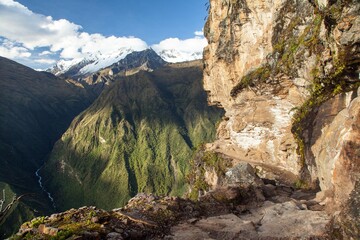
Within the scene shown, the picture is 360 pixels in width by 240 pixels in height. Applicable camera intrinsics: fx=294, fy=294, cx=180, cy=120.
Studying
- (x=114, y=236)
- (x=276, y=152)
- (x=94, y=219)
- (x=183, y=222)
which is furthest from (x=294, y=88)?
(x=114, y=236)

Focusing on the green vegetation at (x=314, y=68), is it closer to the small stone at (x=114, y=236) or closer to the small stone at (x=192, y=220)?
the small stone at (x=192, y=220)

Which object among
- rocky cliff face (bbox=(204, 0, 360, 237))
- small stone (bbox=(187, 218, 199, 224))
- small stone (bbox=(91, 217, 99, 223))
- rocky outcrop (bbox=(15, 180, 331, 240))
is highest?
rocky cliff face (bbox=(204, 0, 360, 237))

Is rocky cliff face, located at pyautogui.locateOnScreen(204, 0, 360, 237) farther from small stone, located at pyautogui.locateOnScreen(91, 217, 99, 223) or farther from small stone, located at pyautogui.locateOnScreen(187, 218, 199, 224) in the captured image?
small stone, located at pyautogui.locateOnScreen(91, 217, 99, 223)

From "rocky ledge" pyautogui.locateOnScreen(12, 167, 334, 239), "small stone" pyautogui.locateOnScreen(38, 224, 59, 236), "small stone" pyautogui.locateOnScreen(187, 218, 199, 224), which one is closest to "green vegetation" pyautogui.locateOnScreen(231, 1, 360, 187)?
"rocky ledge" pyautogui.locateOnScreen(12, 167, 334, 239)

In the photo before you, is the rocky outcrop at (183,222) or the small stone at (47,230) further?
the rocky outcrop at (183,222)

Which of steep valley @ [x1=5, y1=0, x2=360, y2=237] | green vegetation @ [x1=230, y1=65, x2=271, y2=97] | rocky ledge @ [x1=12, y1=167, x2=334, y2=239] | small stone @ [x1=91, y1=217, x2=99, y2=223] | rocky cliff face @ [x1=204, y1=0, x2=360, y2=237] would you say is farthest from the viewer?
green vegetation @ [x1=230, y1=65, x2=271, y2=97]

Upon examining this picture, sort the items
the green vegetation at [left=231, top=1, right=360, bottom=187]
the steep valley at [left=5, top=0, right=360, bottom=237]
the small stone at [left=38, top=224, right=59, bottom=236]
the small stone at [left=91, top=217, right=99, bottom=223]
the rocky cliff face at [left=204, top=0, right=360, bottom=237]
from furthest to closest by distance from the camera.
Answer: the green vegetation at [left=231, top=1, right=360, bottom=187] → the rocky cliff face at [left=204, top=0, right=360, bottom=237] → the small stone at [left=91, top=217, right=99, bottom=223] → the steep valley at [left=5, top=0, right=360, bottom=237] → the small stone at [left=38, top=224, right=59, bottom=236]

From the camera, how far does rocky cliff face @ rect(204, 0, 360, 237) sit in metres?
17.8

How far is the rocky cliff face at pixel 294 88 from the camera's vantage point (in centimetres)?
1784

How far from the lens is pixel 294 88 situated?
125 ft

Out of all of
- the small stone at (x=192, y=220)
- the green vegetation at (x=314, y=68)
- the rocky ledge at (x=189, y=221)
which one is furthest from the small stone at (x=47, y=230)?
the green vegetation at (x=314, y=68)

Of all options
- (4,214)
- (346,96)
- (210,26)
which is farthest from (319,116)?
(210,26)

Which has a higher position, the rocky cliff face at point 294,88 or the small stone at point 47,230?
the rocky cliff face at point 294,88

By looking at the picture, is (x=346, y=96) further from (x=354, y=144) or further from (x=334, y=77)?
(x=354, y=144)
